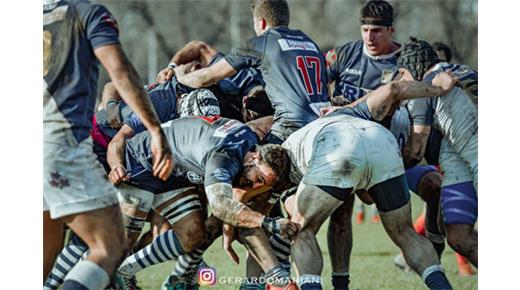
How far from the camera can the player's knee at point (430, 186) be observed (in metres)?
6.83

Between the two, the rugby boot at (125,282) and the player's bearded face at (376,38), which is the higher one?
the player's bearded face at (376,38)

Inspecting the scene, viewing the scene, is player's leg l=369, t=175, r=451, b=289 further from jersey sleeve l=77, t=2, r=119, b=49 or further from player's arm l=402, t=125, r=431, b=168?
jersey sleeve l=77, t=2, r=119, b=49

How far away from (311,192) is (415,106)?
1208mm

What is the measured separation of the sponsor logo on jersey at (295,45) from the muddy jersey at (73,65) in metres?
1.82

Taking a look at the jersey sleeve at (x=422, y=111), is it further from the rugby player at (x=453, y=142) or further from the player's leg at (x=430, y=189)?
the player's leg at (x=430, y=189)

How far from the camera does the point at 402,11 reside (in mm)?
14047

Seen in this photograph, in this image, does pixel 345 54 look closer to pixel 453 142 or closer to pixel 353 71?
pixel 353 71

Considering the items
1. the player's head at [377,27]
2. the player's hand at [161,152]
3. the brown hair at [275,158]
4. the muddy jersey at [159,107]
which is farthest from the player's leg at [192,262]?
the player's head at [377,27]

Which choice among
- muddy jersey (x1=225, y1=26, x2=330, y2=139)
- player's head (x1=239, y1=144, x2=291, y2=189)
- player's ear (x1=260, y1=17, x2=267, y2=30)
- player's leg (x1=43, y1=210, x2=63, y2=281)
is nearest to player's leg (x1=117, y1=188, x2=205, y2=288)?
player's head (x1=239, y1=144, x2=291, y2=189)

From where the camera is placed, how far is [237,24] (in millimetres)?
12656

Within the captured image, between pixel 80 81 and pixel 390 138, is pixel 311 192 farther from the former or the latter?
pixel 80 81

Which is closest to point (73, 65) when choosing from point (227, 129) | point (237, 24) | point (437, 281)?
point (227, 129)

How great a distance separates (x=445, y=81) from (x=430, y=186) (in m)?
1.04
